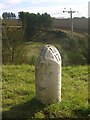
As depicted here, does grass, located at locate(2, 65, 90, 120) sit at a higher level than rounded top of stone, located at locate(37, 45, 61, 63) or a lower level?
lower

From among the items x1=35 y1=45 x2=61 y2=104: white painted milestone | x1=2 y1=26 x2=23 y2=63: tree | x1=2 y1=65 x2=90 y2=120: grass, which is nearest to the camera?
x1=2 y1=65 x2=90 y2=120: grass

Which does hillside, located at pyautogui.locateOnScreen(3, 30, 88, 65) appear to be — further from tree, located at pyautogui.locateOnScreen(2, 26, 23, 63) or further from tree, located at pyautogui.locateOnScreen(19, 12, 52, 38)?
tree, located at pyautogui.locateOnScreen(19, 12, 52, 38)

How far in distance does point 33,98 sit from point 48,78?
0.73 metres

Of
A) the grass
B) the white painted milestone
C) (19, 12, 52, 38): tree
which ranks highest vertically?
(19, 12, 52, 38): tree

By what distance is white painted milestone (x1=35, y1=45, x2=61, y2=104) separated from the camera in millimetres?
6035

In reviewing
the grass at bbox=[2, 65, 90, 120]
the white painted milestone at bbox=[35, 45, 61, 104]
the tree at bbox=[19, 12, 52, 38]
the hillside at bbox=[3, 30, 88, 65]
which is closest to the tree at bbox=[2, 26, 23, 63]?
the hillside at bbox=[3, 30, 88, 65]

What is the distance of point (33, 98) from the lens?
257 inches

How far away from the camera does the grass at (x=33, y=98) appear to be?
5816 millimetres

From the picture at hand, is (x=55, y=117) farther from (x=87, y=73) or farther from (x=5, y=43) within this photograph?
(x=5, y=43)

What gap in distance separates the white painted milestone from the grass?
15cm

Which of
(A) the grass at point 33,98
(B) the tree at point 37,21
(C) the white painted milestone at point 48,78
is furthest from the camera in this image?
(B) the tree at point 37,21

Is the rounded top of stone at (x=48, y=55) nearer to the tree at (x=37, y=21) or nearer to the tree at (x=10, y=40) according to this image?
the tree at (x=10, y=40)

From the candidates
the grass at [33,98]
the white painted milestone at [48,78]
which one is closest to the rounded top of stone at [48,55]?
the white painted milestone at [48,78]

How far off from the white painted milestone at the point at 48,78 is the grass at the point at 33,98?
0.15 meters
